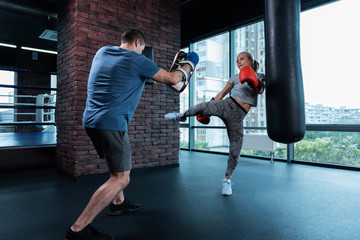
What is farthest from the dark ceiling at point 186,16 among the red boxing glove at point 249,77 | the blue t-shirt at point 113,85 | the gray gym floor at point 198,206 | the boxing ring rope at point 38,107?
the blue t-shirt at point 113,85

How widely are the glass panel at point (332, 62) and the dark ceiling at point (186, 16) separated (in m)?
0.35

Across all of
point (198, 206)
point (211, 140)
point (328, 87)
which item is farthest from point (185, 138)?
point (198, 206)

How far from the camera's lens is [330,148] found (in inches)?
158

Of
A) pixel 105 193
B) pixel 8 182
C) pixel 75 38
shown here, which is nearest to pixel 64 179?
pixel 8 182

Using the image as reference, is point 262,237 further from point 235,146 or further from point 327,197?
point 327,197

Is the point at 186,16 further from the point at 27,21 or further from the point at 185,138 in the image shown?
the point at 27,21

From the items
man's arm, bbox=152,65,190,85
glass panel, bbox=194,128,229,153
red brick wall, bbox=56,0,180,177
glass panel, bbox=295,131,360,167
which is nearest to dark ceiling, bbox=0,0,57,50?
red brick wall, bbox=56,0,180,177

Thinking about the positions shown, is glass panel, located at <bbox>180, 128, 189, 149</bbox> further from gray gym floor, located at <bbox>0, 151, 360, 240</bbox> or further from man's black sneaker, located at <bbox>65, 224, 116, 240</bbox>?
man's black sneaker, located at <bbox>65, 224, 116, 240</bbox>

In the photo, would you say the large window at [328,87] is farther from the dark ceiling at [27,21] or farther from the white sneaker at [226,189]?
the dark ceiling at [27,21]

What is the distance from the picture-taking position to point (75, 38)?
3041 mm

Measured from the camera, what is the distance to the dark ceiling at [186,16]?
3.92 m

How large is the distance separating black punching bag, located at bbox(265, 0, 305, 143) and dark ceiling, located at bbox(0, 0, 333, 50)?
2885 mm

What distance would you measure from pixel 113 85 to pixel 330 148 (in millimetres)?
3983

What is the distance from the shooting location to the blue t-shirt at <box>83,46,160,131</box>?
4.79ft
